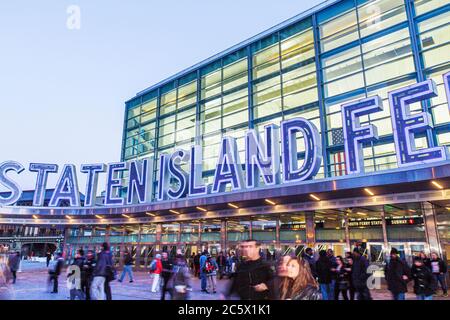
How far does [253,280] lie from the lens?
207 inches

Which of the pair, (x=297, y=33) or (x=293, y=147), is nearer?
(x=293, y=147)

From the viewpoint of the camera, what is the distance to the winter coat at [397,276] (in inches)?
334

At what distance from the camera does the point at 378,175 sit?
14039 mm

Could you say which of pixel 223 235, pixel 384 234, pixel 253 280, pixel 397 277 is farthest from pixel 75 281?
pixel 384 234

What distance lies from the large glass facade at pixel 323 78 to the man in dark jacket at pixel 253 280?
19740 millimetres

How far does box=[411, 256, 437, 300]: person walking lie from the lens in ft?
28.7

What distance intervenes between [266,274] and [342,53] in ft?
82.2

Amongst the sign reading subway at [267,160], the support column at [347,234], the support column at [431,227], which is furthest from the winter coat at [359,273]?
the support column at [347,234]

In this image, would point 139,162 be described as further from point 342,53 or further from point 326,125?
point 342,53

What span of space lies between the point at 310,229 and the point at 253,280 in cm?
1538

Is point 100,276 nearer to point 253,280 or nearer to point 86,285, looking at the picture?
point 86,285

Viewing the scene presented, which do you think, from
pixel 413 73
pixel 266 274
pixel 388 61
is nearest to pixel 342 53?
pixel 388 61

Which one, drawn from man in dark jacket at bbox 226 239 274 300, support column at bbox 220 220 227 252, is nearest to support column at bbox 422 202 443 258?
support column at bbox 220 220 227 252
